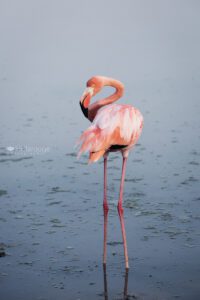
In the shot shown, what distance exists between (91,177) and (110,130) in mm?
1994

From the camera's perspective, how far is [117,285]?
3.75 metres

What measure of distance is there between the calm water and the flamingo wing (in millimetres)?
785

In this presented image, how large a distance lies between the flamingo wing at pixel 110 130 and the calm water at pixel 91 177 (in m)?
0.79

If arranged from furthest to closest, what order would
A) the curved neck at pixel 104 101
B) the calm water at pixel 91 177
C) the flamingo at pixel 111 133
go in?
the curved neck at pixel 104 101 < the flamingo at pixel 111 133 < the calm water at pixel 91 177

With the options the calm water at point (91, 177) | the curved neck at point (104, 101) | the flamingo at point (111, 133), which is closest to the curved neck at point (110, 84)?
the curved neck at point (104, 101)

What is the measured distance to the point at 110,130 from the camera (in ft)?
13.5

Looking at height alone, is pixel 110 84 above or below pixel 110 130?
above

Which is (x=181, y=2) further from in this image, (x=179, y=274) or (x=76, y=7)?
(x=179, y=274)

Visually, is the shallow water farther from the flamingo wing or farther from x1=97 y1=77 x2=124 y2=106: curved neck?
x1=97 y1=77 x2=124 y2=106: curved neck

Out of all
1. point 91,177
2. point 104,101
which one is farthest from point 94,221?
point 91,177

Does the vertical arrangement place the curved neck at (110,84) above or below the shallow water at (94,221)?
above

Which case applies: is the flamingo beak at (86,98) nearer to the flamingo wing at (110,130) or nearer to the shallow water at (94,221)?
the flamingo wing at (110,130)

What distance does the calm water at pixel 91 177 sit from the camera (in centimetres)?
389

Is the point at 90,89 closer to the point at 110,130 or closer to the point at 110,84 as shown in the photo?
→ the point at 110,84
